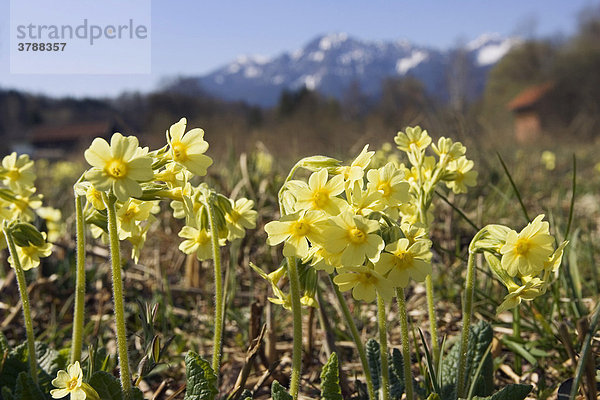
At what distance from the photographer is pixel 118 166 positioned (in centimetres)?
106

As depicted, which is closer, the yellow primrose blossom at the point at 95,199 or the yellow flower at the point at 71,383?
the yellow flower at the point at 71,383

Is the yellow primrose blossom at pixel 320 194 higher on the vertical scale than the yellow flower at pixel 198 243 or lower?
higher

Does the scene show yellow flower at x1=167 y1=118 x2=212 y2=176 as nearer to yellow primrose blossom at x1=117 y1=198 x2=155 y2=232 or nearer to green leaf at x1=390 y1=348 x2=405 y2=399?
yellow primrose blossom at x1=117 y1=198 x2=155 y2=232

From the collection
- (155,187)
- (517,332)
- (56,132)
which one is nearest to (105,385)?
(155,187)

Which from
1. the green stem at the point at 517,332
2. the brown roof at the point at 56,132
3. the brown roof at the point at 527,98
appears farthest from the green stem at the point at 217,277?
the brown roof at the point at 56,132

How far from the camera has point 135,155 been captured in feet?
3.60

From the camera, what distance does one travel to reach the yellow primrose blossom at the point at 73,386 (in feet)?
3.67

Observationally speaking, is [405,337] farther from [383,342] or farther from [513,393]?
[513,393]

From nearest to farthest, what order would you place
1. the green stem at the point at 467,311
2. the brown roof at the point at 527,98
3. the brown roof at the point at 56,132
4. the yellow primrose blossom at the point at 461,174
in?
the green stem at the point at 467,311 → the yellow primrose blossom at the point at 461,174 → the brown roof at the point at 527,98 → the brown roof at the point at 56,132

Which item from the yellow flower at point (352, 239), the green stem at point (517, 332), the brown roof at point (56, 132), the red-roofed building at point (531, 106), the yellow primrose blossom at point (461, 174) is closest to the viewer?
the yellow flower at point (352, 239)

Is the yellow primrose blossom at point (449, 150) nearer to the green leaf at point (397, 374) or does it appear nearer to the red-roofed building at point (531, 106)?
the green leaf at point (397, 374)

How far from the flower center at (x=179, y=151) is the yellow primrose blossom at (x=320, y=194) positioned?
27 cm

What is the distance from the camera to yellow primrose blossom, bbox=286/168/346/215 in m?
1.07

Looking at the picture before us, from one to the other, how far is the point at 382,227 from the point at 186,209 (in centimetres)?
45
